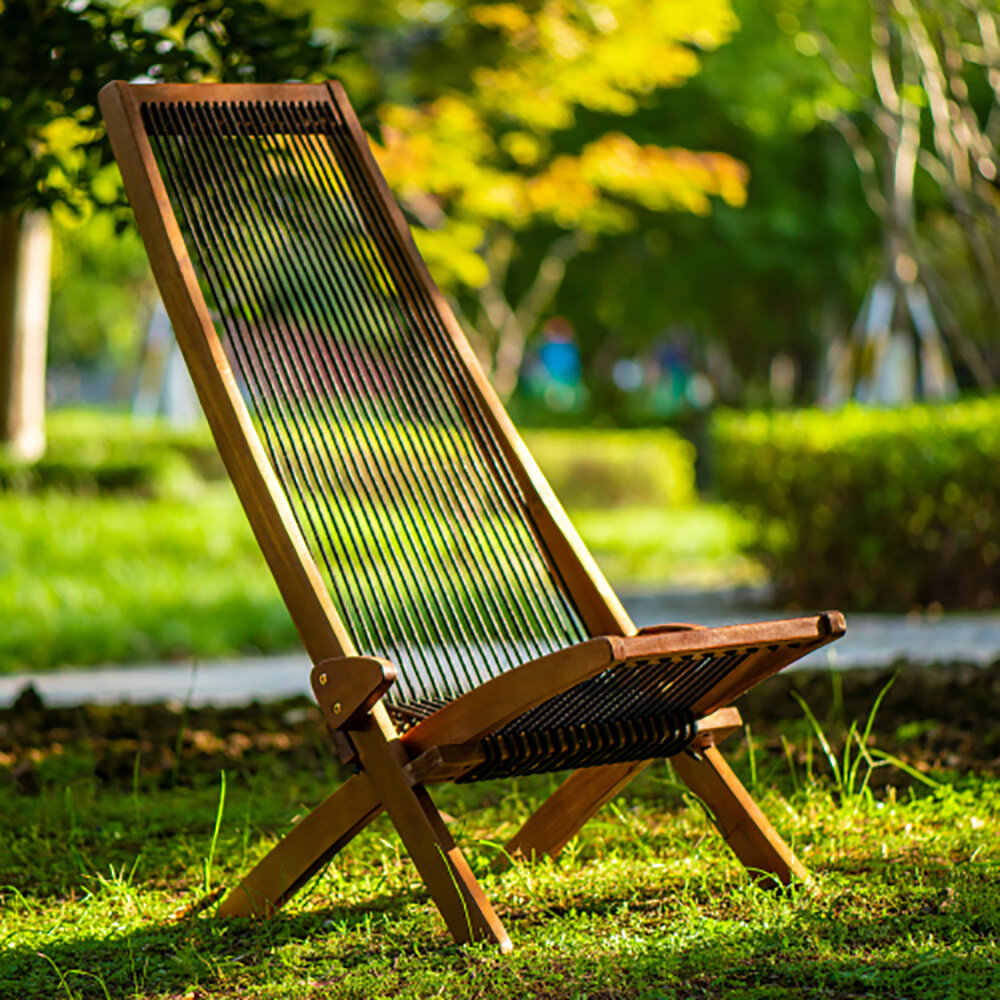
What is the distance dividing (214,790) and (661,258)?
19858 mm

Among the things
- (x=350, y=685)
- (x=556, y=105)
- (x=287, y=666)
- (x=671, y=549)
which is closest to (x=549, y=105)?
(x=556, y=105)

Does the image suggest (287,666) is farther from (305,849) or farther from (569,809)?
(305,849)

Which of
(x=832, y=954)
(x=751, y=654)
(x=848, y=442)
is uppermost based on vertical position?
(x=751, y=654)

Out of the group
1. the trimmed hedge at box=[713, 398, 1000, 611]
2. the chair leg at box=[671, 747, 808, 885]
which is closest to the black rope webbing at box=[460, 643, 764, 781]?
the chair leg at box=[671, 747, 808, 885]

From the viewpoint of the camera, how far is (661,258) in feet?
75.8

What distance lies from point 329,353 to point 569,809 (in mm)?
1202

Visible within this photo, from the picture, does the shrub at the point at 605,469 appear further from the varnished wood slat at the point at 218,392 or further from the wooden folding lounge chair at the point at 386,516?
the varnished wood slat at the point at 218,392

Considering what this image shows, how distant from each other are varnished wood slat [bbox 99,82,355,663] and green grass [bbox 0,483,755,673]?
13.0ft

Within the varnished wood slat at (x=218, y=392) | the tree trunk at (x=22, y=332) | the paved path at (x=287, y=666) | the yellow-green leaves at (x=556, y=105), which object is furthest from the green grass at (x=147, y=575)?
the varnished wood slat at (x=218, y=392)

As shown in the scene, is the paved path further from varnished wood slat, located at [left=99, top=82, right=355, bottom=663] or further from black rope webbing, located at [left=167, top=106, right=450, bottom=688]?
varnished wood slat, located at [left=99, top=82, right=355, bottom=663]

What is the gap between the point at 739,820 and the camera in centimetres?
298

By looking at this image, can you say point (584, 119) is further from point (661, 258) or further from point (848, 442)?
point (848, 442)

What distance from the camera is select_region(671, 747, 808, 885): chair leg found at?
9.70 feet

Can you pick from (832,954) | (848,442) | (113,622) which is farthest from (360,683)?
(848,442)
